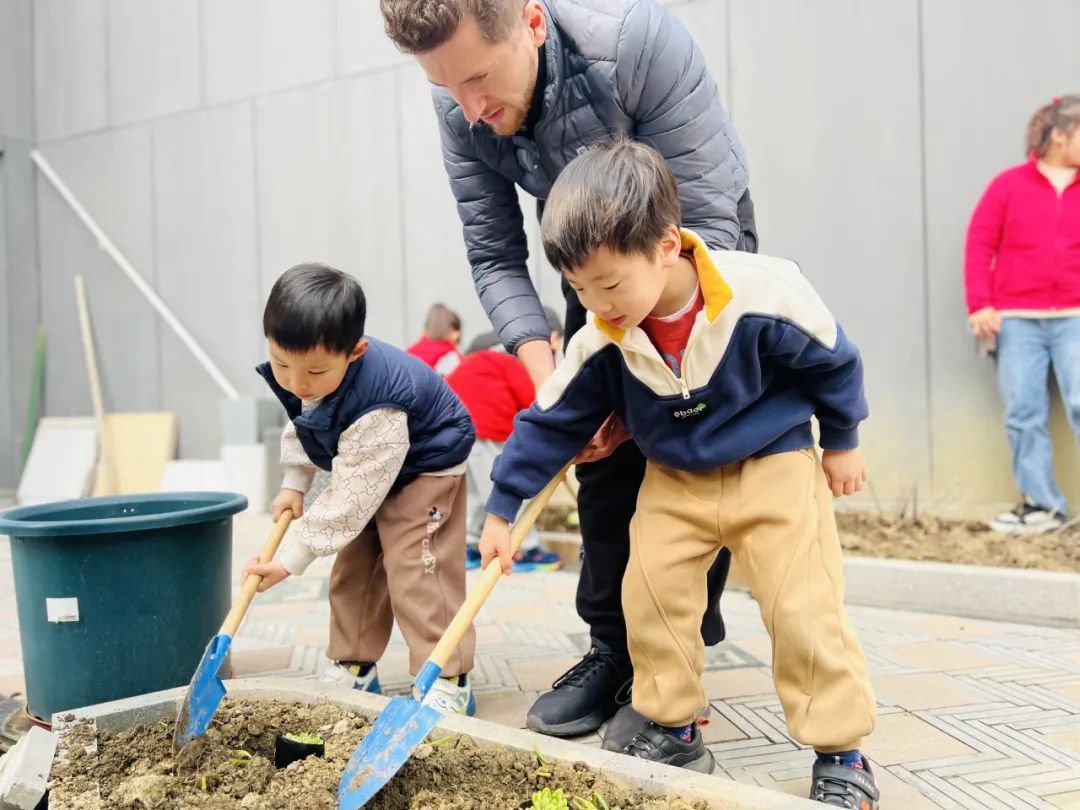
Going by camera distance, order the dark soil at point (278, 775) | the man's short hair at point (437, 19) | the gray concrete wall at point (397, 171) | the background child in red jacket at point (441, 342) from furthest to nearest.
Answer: the background child in red jacket at point (441, 342) < the gray concrete wall at point (397, 171) < the man's short hair at point (437, 19) < the dark soil at point (278, 775)

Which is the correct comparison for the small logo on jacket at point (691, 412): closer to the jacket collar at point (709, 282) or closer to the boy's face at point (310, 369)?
the jacket collar at point (709, 282)

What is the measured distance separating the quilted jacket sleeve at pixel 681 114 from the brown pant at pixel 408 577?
921mm

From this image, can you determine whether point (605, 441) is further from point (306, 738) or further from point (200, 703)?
point (200, 703)

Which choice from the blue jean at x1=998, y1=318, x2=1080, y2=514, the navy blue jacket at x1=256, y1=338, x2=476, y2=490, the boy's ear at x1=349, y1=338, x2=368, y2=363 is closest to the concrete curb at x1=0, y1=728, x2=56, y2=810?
the navy blue jacket at x1=256, y1=338, x2=476, y2=490

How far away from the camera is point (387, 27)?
1802 millimetres

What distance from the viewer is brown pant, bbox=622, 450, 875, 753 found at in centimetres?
164

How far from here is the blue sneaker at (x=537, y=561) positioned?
4504 mm

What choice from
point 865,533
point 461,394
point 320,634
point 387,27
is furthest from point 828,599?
point 461,394

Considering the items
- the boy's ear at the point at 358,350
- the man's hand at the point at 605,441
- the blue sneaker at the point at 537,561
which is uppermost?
the boy's ear at the point at 358,350

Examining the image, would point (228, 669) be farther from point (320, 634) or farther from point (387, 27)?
point (387, 27)

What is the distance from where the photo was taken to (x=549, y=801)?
1.49 m

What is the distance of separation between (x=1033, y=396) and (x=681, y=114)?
2870 mm

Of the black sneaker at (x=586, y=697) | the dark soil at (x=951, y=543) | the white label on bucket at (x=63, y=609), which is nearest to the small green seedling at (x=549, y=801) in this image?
the black sneaker at (x=586, y=697)

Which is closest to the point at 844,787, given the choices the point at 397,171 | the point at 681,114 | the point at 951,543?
the point at 681,114
